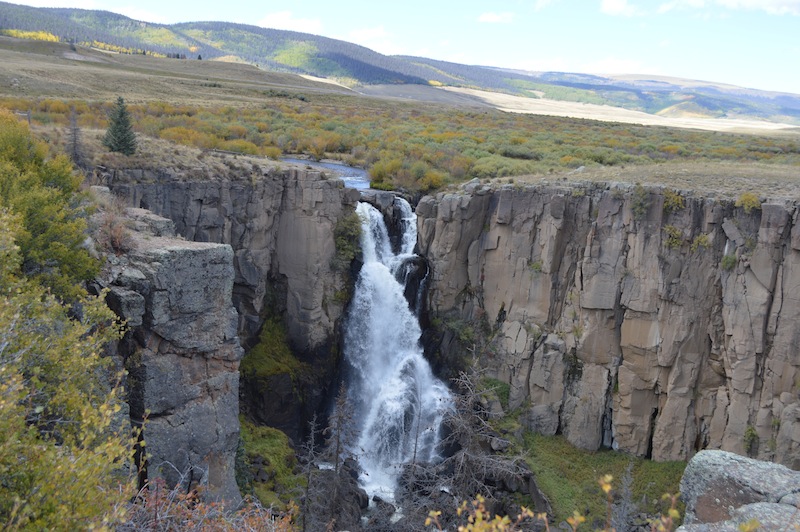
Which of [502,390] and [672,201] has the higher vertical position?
[672,201]

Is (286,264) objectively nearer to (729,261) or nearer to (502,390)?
(502,390)

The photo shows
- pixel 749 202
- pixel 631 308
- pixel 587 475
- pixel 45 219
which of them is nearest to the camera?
pixel 45 219

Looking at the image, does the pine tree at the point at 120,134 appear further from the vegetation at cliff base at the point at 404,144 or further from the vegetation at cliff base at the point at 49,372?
the vegetation at cliff base at the point at 49,372

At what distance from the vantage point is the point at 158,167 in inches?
949

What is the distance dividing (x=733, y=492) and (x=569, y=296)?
14.6 metres

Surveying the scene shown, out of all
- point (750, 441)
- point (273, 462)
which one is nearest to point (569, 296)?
point (750, 441)

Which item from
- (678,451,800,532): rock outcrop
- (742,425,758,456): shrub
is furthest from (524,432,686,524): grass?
(678,451,800,532): rock outcrop

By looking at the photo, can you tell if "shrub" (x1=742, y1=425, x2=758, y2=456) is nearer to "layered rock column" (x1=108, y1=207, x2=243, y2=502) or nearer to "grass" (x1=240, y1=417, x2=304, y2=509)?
"grass" (x1=240, y1=417, x2=304, y2=509)

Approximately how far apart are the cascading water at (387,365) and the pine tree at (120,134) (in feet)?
35.3

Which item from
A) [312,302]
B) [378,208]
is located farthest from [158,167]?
[378,208]

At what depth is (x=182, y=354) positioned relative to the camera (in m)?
15.6

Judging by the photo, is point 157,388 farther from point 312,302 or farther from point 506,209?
point 506,209

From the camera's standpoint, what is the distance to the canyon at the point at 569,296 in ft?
72.5

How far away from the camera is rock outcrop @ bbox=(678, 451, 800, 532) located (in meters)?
10.6
